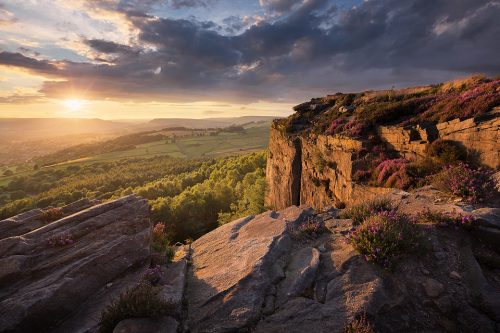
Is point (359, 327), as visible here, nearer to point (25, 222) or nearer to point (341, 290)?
point (341, 290)

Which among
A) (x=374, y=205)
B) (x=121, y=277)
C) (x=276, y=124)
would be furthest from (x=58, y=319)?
(x=276, y=124)

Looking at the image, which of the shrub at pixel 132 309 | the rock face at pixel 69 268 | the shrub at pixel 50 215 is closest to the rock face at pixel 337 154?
the shrub at pixel 132 309

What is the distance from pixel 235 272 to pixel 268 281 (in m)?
1.31

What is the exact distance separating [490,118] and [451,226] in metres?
9.04

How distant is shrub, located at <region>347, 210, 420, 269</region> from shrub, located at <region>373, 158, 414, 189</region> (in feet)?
22.2

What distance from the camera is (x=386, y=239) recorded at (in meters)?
8.59

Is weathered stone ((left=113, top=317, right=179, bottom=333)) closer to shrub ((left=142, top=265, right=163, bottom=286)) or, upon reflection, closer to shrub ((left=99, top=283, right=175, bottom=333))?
shrub ((left=99, top=283, right=175, bottom=333))

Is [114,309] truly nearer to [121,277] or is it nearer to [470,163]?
[121,277]

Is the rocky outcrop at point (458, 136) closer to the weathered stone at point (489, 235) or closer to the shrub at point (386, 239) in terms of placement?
the weathered stone at point (489, 235)

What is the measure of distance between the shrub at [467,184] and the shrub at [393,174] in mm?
2426

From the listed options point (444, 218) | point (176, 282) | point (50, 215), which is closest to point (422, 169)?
point (444, 218)

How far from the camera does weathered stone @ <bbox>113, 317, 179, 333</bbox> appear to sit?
685 cm

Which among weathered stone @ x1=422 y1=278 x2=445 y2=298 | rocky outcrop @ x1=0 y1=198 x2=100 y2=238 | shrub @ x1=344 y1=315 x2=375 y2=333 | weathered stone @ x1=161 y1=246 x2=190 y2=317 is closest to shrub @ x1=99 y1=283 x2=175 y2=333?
weathered stone @ x1=161 y1=246 x2=190 y2=317

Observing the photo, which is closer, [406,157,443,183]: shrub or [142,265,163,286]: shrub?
[142,265,163,286]: shrub
